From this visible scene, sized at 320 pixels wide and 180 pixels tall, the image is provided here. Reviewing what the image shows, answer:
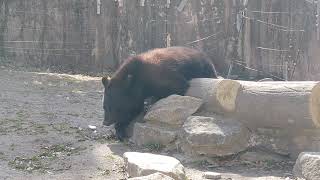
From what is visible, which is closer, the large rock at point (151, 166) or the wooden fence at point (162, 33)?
the large rock at point (151, 166)

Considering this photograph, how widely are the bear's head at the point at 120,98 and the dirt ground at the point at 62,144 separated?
273 millimetres

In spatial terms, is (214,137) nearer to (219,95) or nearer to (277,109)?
(219,95)

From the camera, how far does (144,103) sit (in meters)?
7.36

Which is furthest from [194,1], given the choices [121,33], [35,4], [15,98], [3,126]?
[3,126]

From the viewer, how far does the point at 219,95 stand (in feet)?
20.6

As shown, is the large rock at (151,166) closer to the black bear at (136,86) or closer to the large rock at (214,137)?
the large rock at (214,137)

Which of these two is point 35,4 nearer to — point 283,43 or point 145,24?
point 145,24

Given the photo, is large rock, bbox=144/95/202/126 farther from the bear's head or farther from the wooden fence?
the wooden fence

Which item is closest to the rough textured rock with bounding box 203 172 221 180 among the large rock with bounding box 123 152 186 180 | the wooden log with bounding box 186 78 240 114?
the large rock with bounding box 123 152 186 180

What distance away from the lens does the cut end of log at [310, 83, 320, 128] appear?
18.7 feet

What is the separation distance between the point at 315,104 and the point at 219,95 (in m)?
1.05

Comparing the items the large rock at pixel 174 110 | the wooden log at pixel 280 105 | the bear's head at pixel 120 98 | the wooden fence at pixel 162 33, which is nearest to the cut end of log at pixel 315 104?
the wooden log at pixel 280 105

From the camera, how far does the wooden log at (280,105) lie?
5.71 meters

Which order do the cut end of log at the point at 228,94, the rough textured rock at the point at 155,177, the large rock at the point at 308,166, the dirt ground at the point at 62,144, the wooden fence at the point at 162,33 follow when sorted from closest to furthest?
the rough textured rock at the point at 155,177 → the large rock at the point at 308,166 → the dirt ground at the point at 62,144 → the cut end of log at the point at 228,94 → the wooden fence at the point at 162,33
